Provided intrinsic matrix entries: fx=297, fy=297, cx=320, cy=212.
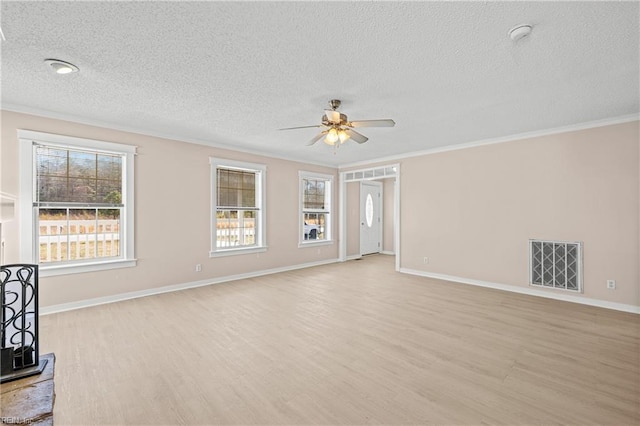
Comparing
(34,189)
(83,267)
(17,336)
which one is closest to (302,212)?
(83,267)

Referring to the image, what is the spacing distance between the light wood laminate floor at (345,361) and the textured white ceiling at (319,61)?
251cm

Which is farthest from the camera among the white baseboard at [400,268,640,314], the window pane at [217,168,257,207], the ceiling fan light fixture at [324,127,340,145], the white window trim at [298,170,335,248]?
the white window trim at [298,170,335,248]

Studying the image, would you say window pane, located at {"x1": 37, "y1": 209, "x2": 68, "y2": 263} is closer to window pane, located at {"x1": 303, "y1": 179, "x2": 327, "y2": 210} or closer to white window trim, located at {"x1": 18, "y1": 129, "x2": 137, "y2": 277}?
white window trim, located at {"x1": 18, "y1": 129, "x2": 137, "y2": 277}

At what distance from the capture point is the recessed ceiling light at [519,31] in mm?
1988

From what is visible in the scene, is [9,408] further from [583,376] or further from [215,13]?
[583,376]

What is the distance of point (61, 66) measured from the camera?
2.50m

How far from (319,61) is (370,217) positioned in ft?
21.9

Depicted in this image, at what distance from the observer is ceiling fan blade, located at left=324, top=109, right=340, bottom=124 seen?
3051mm

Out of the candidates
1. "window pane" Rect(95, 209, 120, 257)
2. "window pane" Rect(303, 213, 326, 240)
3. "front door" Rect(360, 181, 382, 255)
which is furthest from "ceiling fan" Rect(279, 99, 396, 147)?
"front door" Rect(360, 181, 382, 255)

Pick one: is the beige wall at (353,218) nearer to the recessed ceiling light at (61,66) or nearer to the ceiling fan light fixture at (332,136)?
the ceiling fan light fixture at (332,136)

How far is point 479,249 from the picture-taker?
5199 mm

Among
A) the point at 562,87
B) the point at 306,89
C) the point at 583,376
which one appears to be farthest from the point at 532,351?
the point at 306,89

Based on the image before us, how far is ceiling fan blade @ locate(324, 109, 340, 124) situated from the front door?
5.23 m

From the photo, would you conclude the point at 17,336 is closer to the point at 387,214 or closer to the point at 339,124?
the point at 339,124
